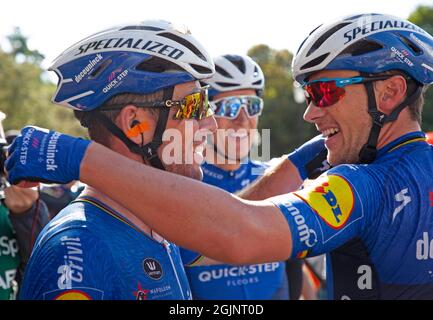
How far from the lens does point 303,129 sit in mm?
34469

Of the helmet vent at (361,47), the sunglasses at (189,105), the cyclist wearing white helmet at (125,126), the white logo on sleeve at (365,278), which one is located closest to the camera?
the cyclist wearing white helmet at (125,126)

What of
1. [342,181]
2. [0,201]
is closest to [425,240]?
[342,181]

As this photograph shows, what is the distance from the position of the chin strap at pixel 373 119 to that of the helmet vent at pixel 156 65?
1.06 m

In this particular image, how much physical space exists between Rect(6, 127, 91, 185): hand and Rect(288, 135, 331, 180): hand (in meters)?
2.23

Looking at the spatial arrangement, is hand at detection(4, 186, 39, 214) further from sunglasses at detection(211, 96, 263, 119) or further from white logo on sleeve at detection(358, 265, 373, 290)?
white logo on sleeve at detection(358, 265, 373, 290)

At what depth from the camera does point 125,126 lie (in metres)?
3.43

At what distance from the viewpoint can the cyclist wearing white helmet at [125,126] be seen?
2881 millimetres

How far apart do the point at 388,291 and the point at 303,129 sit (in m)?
31.6

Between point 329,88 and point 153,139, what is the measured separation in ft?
3.38

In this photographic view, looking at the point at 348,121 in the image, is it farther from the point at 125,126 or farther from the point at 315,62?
the point at 125,126

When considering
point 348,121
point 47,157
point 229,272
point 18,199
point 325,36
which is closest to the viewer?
point 47,157

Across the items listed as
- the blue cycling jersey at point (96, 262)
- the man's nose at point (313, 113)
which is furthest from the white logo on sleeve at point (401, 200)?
the blue cycling jersey at point (96, 262)

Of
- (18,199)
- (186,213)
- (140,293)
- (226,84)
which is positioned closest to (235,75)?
(226,84)

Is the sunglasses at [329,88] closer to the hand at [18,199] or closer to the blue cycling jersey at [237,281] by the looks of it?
the blue cycling jersey at [237,281]
